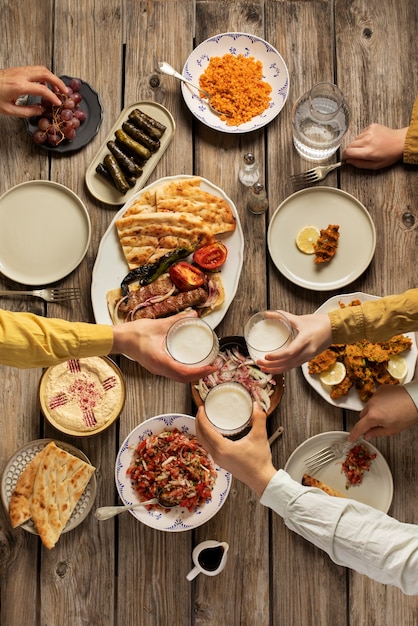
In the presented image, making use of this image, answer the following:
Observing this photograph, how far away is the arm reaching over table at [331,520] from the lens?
2189 millimetres

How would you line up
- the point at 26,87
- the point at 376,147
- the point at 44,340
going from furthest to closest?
1. the point at 376,147
2. the point at 26,87
3. the point at 44,340

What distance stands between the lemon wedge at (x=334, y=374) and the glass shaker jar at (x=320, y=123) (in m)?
1.03

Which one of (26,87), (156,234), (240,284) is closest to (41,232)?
(156,234)

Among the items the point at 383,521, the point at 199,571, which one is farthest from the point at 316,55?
the point at 199,571

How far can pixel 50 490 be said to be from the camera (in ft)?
9.20

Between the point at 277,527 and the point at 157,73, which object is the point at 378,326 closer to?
the point at 277,527

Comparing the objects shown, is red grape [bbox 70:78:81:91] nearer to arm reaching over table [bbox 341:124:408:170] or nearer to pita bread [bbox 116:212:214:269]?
pita bread [bbox 116:212:214:269]

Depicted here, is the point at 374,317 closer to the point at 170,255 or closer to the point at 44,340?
the point at 170,255

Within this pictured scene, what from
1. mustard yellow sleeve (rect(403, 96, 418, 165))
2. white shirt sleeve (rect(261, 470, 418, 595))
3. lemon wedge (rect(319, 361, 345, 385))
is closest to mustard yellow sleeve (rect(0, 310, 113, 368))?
white shirt sleeve (rect(261, 470, 418, 595))

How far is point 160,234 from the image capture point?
9.84ft

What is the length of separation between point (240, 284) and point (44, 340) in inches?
40.3

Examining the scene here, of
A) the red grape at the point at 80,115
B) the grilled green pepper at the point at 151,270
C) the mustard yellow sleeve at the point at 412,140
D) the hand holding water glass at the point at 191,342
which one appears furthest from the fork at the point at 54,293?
the mustard yellow sleeve at the point at 412,140

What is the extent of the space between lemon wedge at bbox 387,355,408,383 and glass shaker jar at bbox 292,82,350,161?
1036 millimetres

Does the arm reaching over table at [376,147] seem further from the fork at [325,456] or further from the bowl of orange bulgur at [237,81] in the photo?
the fork at [325,456]
